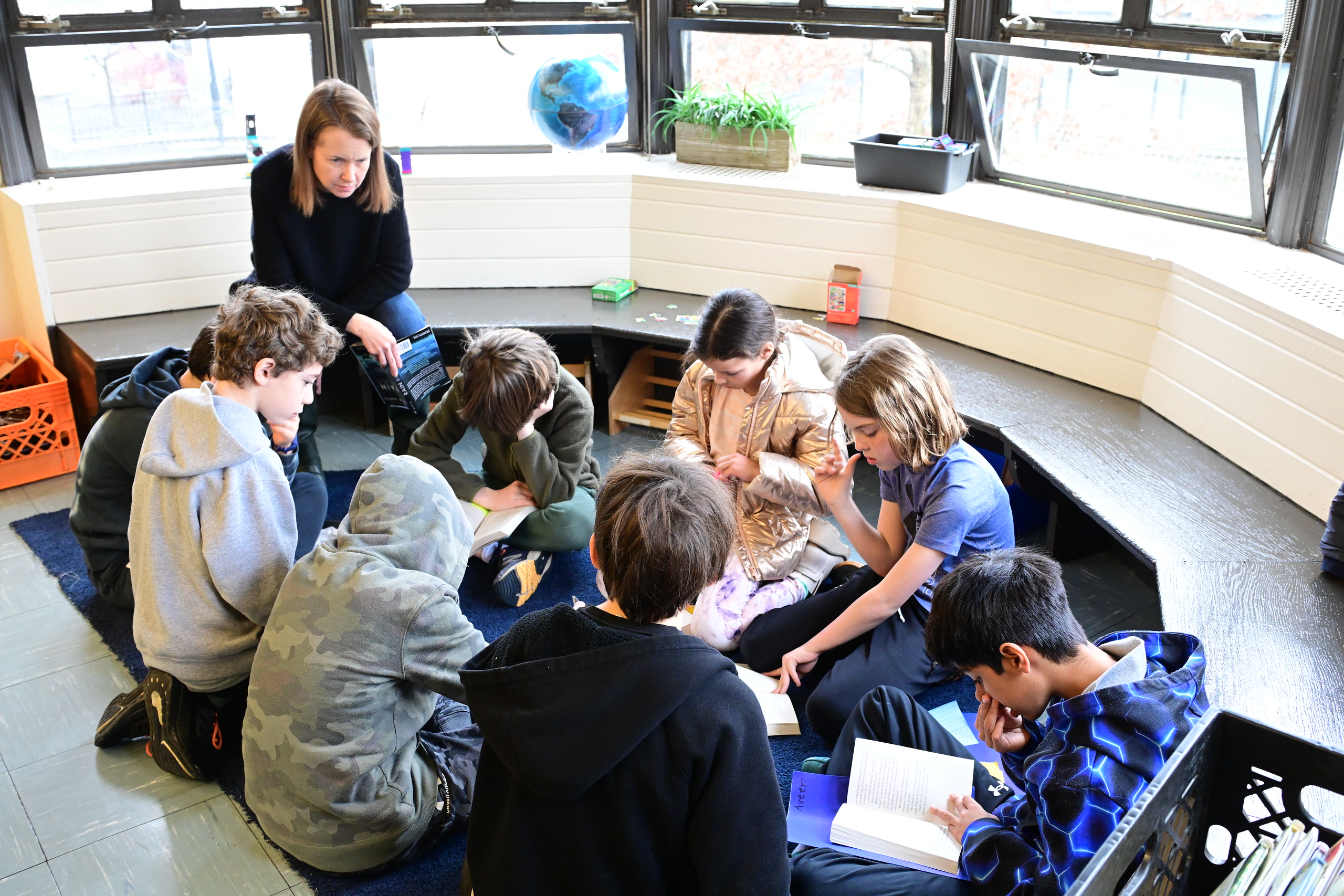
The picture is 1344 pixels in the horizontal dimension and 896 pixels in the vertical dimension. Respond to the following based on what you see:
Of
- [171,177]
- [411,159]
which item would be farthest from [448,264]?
[171,177]

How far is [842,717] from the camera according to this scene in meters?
2.33

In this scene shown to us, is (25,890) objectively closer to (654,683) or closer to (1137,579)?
(654,683)

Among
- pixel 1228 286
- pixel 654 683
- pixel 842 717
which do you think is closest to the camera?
pixel 654 683

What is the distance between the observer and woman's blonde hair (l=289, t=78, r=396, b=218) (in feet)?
10.1

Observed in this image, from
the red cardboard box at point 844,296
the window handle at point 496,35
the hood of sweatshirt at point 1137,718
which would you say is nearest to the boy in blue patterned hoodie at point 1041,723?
the hood of sweatshirt at point 1137,718

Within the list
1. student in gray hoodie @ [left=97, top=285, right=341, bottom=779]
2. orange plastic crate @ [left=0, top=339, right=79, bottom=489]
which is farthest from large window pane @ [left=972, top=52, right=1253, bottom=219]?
orange plastic crate @ [left=0, top=339, right=79, bottom=489]

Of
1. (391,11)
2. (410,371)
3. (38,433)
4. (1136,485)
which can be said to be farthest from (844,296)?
(38,433)

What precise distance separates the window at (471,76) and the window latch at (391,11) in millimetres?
60

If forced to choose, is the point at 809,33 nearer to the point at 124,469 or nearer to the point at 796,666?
the point at 796,666

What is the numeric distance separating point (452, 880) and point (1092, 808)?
122 centimetres

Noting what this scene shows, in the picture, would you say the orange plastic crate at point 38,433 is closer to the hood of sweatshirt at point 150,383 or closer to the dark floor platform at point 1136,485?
the dark floor platform at point 1136,485

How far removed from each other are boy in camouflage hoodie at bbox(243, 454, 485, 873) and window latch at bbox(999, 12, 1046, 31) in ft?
8.89

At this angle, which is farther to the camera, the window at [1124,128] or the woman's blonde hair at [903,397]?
the window at [1124,128]

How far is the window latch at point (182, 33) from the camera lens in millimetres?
3900
